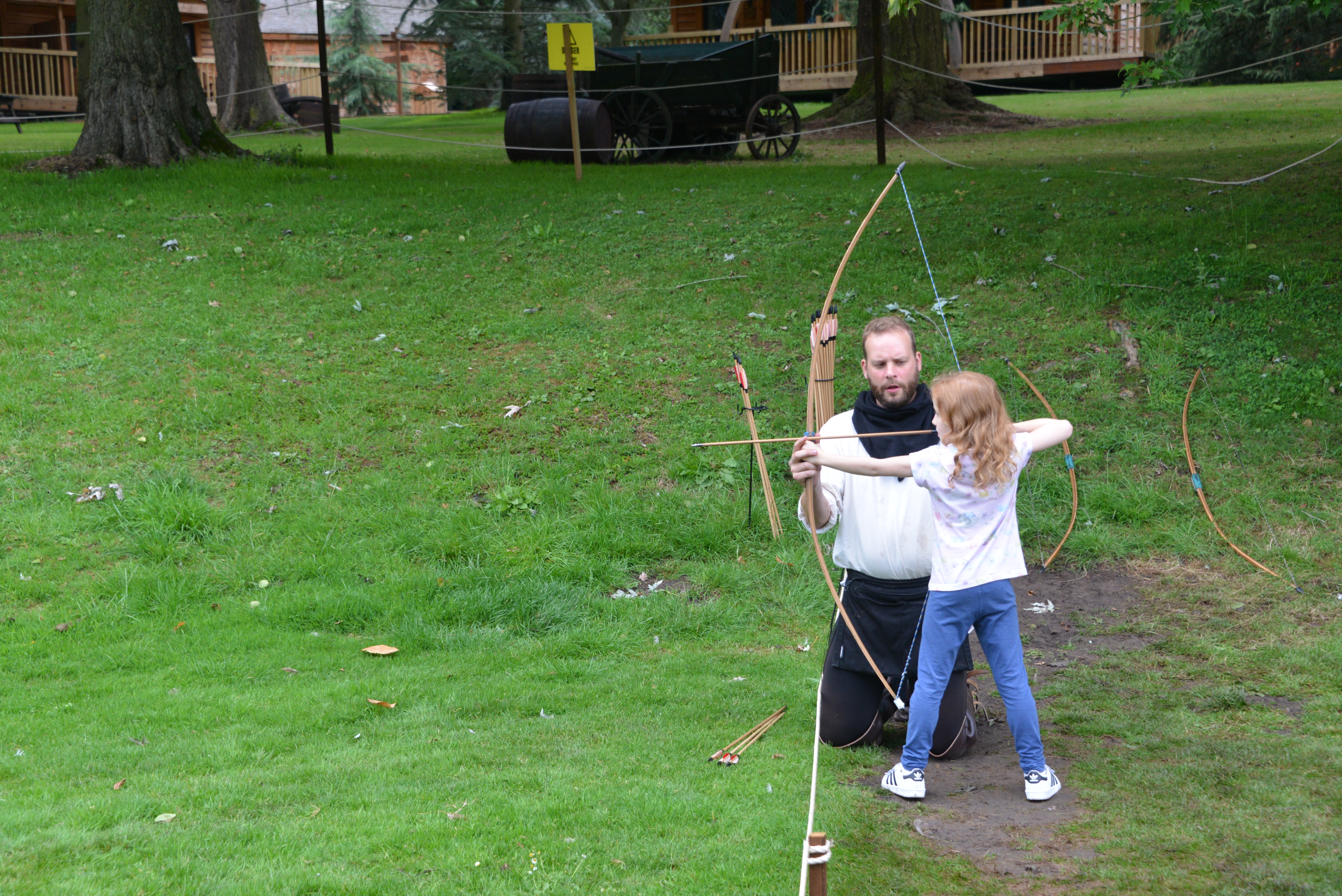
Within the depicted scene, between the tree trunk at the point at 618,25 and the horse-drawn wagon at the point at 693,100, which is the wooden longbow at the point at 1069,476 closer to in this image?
the horse-drawn wagon at the point at 693,100

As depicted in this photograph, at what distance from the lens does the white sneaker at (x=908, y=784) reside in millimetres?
3676

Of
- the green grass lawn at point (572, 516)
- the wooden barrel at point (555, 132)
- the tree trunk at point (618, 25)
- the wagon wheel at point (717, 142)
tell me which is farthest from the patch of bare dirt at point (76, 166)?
the tree trunk at point (618, 25)

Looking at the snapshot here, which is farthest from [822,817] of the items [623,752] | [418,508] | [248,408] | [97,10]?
[97,10]

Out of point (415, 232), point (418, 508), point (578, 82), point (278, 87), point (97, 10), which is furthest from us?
point (278, 87)

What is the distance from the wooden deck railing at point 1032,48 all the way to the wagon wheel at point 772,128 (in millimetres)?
9216

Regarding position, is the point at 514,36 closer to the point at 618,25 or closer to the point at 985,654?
the point at 618,25

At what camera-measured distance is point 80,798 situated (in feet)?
12.0

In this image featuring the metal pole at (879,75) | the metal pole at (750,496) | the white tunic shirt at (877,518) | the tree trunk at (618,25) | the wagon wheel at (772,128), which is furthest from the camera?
the tree trunk at (618,25)

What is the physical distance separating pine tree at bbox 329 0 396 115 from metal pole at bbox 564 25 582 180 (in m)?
20.9

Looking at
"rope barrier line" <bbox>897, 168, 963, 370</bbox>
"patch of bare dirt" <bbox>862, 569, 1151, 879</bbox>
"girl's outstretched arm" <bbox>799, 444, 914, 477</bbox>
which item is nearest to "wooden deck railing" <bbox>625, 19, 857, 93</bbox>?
"rope barrier line" <bbox>897, 168, 963, 370</bbox>

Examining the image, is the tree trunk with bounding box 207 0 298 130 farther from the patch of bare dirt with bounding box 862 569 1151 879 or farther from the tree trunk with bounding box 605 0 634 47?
the patch of bare dirt with bounding box 862 569 1151 879

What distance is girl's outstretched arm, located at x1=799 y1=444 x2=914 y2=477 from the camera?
11.6 feet

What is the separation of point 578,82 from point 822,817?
14.0 m

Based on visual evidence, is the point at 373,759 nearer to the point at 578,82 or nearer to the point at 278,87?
the point at 578,82
